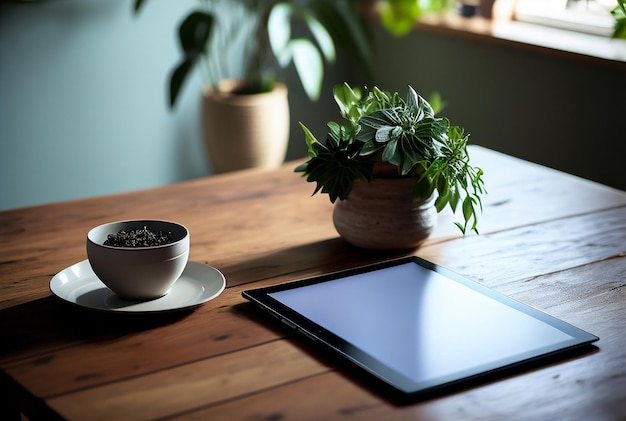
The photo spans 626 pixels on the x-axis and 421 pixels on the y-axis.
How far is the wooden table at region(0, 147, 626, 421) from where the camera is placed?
932 millimetres

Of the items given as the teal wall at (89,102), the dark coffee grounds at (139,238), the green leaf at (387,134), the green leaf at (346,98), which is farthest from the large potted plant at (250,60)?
the dark coffee grounds at (139,238)

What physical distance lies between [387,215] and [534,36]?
1991 mm

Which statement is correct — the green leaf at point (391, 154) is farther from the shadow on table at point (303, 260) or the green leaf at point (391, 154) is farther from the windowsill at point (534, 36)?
the windowsill at point (534, 36)

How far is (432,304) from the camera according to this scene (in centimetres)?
118

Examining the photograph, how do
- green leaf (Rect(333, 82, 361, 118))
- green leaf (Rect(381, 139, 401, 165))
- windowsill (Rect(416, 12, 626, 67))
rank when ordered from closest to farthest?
green leaf (Rect(381, 139, 401, 165)) → green leaf (Rect(333, 82, 361, 118)) → windowsill (Rect(416, 12, 626, 67))

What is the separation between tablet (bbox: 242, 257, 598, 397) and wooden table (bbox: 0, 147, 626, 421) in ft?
0.08

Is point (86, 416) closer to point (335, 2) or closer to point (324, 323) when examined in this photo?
point (324, 323)

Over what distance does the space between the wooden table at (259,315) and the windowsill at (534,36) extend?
1221 mm

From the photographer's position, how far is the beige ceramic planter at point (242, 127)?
131 inches

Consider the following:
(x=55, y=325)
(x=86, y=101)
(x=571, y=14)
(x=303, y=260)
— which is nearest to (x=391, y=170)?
(x=303, y=260)

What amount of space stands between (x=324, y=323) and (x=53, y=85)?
256 centimetres

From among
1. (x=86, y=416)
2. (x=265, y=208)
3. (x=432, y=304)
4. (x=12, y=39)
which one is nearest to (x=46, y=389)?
(x=86, y=416)

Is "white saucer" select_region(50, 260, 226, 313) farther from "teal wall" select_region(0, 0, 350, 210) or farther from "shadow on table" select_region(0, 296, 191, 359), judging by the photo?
"teal wall" select_region(0, 0, 350, 210)

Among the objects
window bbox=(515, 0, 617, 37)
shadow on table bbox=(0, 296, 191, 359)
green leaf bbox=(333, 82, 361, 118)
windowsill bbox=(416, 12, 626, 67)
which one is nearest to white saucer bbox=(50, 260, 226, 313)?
shadow on table bbox=(0, 296, 191, 359)
